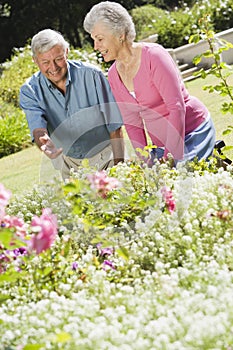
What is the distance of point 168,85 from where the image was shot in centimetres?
441

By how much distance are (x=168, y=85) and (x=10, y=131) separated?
279 inches

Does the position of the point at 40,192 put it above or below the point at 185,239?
below

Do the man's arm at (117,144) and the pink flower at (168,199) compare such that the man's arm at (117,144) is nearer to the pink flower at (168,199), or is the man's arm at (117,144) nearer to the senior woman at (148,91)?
the senior woman at (148,91)

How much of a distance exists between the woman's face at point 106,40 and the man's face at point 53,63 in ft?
0.71

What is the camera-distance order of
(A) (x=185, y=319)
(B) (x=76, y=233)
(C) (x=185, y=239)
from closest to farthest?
1. (A) (x=185, y=319)
2. (C) (x=185, y=239)
3. (B) (x=76, y=233)

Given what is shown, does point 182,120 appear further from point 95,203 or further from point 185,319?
point 185,319

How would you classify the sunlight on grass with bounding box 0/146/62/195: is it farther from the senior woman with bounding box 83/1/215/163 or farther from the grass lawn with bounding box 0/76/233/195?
the senior woman with bounding box 83/1/215/163

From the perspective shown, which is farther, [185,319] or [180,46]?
[180,46]

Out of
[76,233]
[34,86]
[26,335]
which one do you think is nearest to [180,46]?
[34,86]

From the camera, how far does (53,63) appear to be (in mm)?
4344

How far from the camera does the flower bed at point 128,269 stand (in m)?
2.56

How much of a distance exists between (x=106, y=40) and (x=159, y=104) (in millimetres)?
571

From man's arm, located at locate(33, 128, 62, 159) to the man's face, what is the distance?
341 mm

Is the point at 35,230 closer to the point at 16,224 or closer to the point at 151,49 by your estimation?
the point at 16,224
